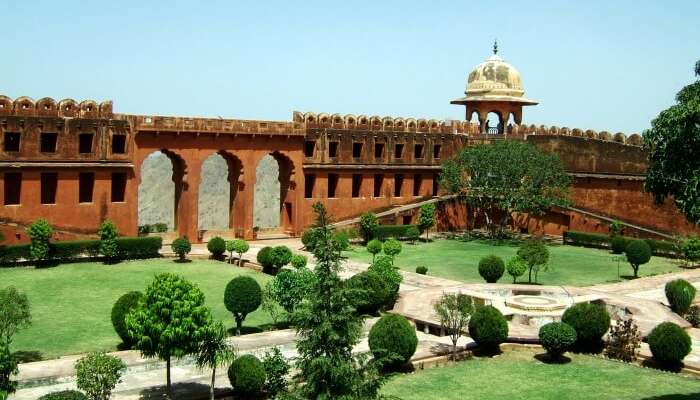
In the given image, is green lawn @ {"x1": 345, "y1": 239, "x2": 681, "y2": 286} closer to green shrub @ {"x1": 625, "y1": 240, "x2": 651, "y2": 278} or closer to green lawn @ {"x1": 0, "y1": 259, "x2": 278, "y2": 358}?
green shrub @ {"x1": 625, "y1": 240, "x2": 651, "y2": 278}

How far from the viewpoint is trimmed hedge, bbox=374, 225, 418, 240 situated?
41625 mm

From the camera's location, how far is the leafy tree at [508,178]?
42.4 m

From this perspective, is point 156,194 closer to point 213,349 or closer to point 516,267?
point 516,267

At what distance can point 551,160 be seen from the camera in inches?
1709

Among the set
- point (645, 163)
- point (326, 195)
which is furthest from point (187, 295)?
point (645, 163)

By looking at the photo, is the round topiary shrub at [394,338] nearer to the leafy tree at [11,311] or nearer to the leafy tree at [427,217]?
the leafy tree at [11,311]

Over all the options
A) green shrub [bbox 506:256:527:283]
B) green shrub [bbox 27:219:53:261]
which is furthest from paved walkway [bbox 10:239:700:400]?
green shrub [bbox 27:219:53:261]

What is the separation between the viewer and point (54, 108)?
3600 centimetres

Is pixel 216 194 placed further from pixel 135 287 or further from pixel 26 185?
pixel 135 287

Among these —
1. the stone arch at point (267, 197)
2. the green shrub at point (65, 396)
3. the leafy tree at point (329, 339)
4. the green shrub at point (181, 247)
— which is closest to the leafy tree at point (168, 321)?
the green shrub at point (65, 396)

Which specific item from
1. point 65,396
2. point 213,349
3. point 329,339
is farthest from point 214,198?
point 329,339

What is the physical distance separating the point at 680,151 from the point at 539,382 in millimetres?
6321

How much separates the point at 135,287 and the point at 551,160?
23.5 metres

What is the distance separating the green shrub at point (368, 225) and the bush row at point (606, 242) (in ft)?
33.0
